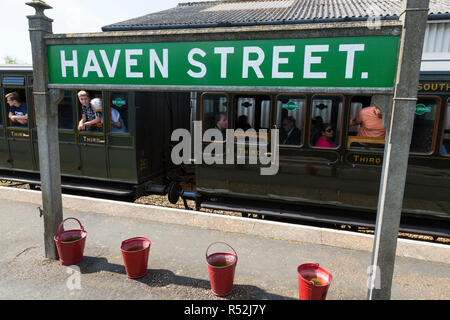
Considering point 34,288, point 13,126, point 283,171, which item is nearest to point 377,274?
point 283,171

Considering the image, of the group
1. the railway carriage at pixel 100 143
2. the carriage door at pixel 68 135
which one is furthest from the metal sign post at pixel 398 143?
the carriage door at pixel 68 135

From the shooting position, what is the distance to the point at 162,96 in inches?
351

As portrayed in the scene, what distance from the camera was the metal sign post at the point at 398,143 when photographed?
8.92 ft

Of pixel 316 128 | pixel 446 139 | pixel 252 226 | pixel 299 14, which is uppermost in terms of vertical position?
pixel 299 14

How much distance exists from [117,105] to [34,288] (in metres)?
4.92

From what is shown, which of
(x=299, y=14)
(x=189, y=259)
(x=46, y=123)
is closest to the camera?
(x=46, y=123)

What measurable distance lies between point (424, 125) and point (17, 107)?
404 inches

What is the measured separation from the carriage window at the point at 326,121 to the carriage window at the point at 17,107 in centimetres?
791

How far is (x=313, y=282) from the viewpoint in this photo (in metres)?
3.61

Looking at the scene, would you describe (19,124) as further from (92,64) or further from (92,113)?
(92,64)

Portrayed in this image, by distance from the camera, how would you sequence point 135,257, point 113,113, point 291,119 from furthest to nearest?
point 113,113
point 291,119
point 135,257

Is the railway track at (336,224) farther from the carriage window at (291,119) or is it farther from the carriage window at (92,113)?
the carriage window at (92,113)

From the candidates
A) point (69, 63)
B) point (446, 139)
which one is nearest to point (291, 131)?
point (446, 139)
